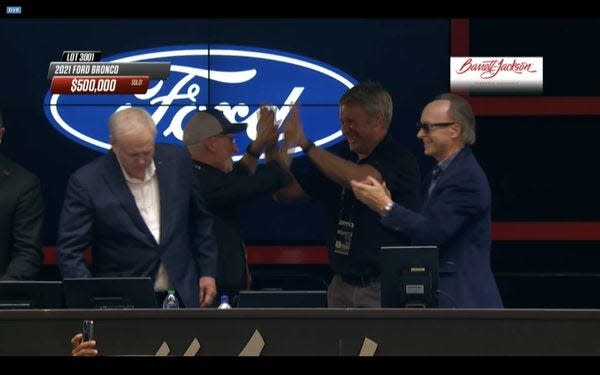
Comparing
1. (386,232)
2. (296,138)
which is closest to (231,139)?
(296,138)

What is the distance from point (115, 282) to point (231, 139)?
2.09 m

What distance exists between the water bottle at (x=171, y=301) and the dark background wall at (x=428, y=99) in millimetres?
983

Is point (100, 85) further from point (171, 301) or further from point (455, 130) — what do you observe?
point (455, 130)

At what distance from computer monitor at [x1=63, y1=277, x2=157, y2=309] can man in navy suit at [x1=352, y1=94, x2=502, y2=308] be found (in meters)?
1.71

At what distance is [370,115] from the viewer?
9.52 meters

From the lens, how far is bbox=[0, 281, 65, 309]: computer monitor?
792 cm

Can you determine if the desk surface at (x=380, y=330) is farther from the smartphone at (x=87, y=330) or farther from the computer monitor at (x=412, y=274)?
the computer monitor at (x=412, y=274)

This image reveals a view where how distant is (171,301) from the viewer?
→ 28.5 ft

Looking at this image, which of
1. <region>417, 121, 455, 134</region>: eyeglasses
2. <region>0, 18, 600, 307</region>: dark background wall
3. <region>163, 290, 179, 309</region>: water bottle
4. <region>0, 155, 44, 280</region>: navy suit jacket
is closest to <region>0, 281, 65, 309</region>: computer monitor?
<region>163, 290, 179, 309</region>: water bottle

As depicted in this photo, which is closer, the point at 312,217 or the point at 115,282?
the point at 115,282

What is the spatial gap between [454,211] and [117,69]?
2.20 m

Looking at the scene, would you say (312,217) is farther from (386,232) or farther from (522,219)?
(522,219)

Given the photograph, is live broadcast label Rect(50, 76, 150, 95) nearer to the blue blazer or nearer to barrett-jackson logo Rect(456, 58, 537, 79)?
the blue blazer

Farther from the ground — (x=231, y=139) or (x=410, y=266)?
(x=231, y=139)
